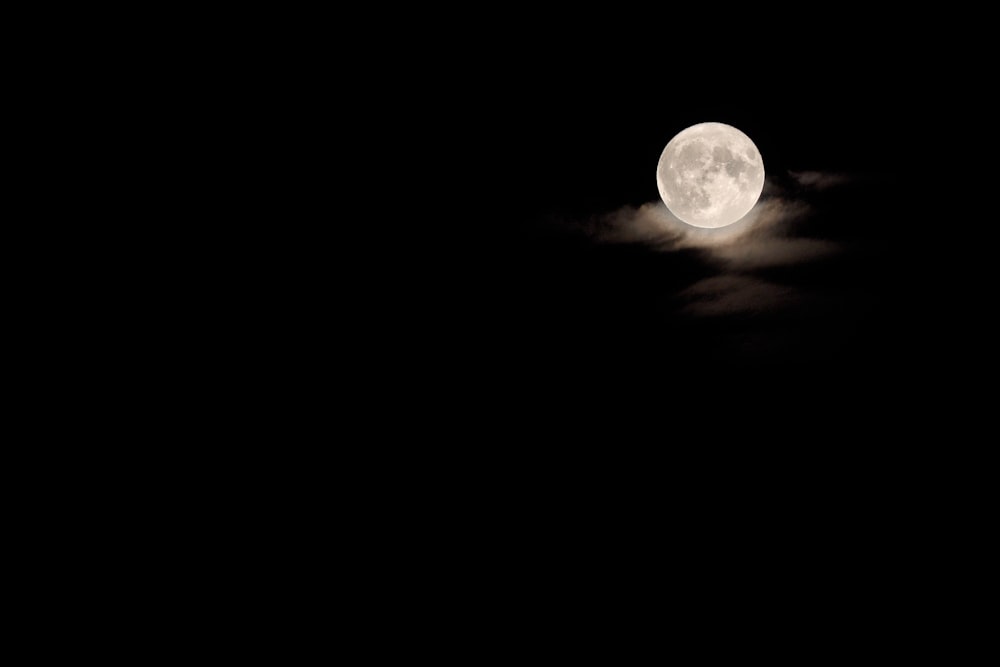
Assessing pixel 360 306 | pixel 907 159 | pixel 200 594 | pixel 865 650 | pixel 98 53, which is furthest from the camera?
pixel 865 650

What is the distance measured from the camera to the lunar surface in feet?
5.80

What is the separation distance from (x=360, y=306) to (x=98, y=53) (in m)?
1.16

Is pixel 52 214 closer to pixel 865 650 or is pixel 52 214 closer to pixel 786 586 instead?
pixel 786 586

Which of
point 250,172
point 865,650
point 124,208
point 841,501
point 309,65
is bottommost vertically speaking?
point 865,650

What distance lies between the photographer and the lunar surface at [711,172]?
69.6 inches

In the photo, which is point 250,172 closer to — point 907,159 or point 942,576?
point 907,159

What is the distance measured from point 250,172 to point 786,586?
3.17m

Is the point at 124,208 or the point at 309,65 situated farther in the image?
the point at 124,208

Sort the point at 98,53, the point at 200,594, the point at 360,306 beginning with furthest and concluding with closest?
the point at 200,594, the point at 360,306, the point at 98,53

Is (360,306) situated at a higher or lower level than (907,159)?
lower

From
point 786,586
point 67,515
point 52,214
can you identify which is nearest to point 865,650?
point 786,586

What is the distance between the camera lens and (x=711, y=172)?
1.76 meters

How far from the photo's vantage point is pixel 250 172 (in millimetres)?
1922

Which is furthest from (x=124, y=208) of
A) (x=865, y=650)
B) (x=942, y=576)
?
(x=942, y=576)
